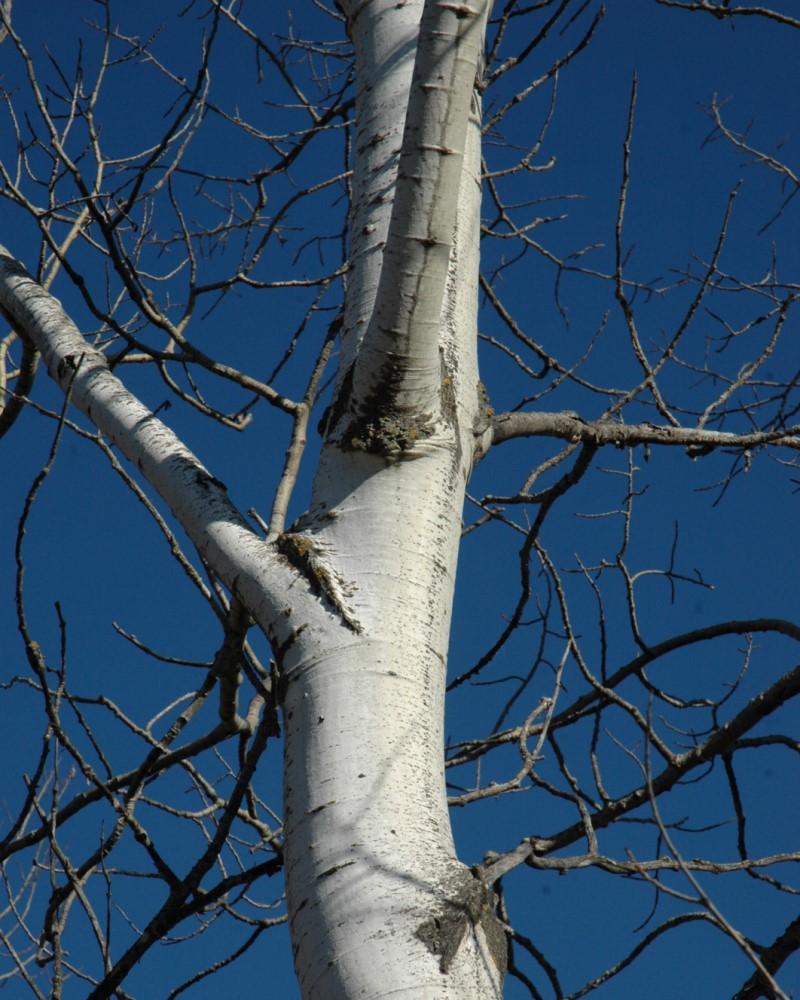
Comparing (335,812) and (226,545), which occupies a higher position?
(226,545)

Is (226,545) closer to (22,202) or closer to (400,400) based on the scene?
(400,400)

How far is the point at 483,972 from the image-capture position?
1060 mm

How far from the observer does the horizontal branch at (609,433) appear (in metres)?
1.71

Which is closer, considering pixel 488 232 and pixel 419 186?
pixel 419 186

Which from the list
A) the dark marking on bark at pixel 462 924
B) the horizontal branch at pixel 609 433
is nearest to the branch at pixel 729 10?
the horizontal branch at pixel 609 433

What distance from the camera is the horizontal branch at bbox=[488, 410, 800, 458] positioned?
1713mm

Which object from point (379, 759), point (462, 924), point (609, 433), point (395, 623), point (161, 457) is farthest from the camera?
point (609, 433)

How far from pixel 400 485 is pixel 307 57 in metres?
2.15

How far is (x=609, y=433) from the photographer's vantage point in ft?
6.00

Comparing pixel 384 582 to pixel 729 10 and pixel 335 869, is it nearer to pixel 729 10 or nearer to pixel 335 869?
pixel 335 869

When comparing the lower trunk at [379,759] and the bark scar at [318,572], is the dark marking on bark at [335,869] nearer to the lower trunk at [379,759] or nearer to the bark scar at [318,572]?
the lower trunk at [379,759]

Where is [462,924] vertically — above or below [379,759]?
below

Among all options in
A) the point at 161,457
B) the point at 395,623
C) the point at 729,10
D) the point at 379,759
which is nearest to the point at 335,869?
the point at 379,759

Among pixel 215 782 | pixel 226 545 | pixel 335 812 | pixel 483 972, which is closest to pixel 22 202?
pixel 226 545
